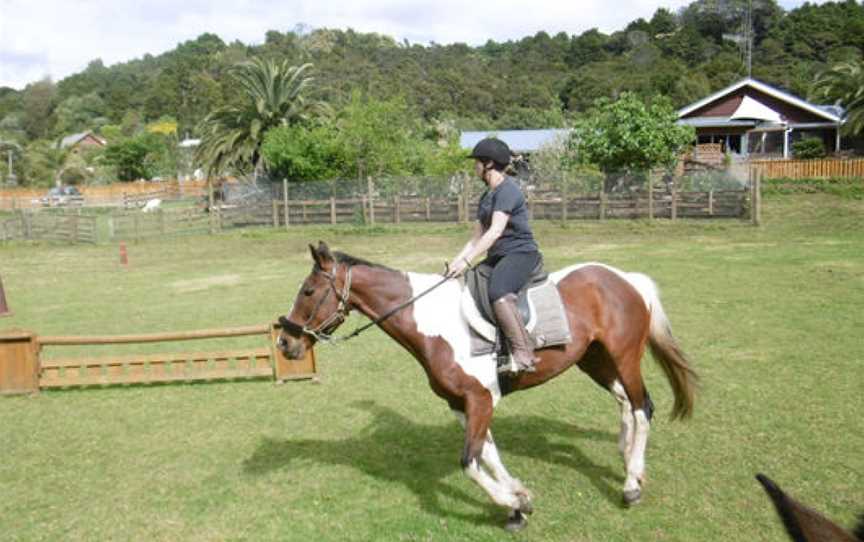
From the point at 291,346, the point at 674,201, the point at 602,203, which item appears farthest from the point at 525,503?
the point at 602,203

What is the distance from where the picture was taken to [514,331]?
5473 millimetres

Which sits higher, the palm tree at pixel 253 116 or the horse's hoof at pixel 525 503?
the palm tree at pixel 253 116

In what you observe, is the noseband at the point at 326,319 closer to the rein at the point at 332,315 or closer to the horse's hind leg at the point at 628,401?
the rein at the point at 332,315

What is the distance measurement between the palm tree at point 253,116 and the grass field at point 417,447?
28855 millimetres

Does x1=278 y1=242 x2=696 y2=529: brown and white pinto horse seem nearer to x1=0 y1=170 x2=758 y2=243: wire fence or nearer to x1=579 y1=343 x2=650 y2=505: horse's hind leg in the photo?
x1=579 y1=343 x2=650 y2=505: horse's hind leg

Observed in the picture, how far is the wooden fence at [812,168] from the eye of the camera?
1192 inches

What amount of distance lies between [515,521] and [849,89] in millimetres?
41534

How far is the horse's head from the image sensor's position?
569 cm

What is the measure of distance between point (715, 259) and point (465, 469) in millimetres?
16071

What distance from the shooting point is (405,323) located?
18.7ft

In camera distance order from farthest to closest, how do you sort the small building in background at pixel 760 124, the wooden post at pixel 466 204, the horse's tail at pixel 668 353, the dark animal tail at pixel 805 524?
1. the small building in background at pixel 760 124
2. the wooden post at pixel 466 204
3. the horse's tail at pixel 668 353
4. the dark animal tail at pixel 805 524

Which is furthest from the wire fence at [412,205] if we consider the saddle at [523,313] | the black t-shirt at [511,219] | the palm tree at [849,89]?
the black t-shirt at [511,219]

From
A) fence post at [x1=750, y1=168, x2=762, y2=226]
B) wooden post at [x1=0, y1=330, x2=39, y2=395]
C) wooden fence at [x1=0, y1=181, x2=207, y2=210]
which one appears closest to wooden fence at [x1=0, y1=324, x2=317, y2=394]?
wooden post at [x1=0, y1=330, x2=39, y2=395]

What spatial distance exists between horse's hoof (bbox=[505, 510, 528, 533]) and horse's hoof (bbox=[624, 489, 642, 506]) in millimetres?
919
